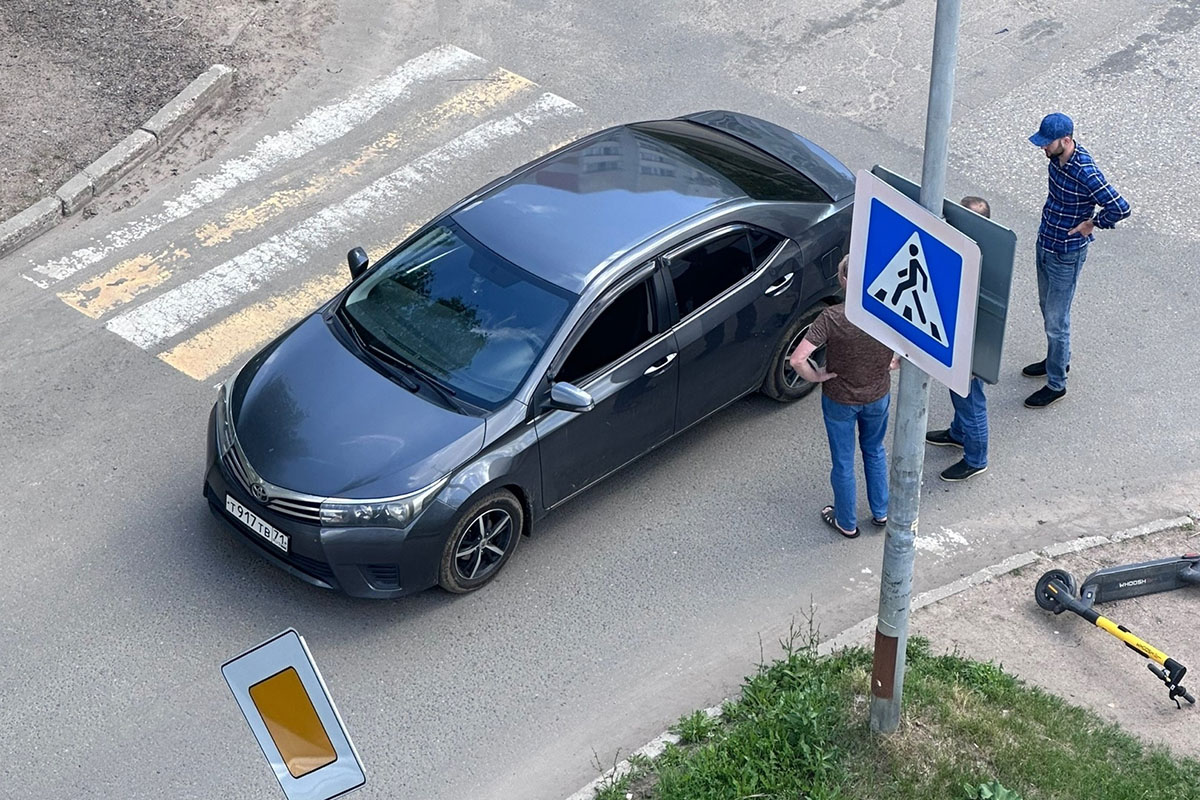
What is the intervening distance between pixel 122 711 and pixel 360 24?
25.1 feet

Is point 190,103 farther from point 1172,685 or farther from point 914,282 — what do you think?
point 1172,685

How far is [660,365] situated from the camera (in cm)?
800

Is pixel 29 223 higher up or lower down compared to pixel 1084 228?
lower down

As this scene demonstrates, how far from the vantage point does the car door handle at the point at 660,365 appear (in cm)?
796

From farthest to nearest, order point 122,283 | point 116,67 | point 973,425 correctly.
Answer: point 116,67
point 122,283
point 973,425

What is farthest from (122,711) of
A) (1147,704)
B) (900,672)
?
(1147,704)

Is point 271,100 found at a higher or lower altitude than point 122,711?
higher

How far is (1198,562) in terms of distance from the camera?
755 centimetres

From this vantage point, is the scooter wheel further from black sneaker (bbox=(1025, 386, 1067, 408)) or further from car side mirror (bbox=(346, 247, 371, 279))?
car side mirror (bbox=(346, 247, 371, 279))

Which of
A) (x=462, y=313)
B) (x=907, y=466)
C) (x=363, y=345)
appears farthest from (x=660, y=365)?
(x=907, y=466)

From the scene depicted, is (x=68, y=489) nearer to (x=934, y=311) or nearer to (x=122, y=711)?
(x=122, y=711)

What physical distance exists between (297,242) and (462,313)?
2982 millimetres

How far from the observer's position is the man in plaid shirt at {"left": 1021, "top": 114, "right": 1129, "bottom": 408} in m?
8.27

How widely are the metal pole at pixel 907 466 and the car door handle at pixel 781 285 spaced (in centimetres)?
232
